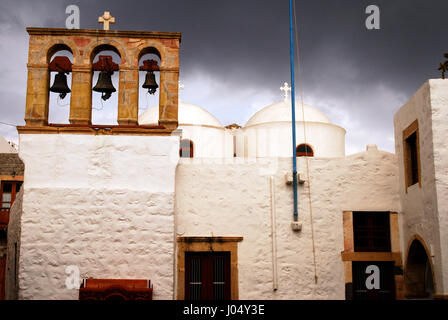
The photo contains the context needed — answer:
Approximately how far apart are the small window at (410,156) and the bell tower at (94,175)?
3970mm

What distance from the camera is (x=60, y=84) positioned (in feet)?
33.8

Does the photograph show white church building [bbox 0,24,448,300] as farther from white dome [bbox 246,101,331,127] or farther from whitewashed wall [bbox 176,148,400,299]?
white dome [bbox 246,101,331,127]

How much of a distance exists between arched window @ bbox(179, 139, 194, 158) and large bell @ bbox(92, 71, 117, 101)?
4829 millimetres

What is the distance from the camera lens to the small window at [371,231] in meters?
10.6

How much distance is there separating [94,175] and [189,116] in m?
6.11

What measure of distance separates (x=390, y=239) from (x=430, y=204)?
1614 mm

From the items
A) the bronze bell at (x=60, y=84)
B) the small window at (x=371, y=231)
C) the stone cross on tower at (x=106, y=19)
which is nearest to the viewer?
the bronze bell at (x=60, y=84)

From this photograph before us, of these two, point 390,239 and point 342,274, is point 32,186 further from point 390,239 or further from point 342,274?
point 390,239

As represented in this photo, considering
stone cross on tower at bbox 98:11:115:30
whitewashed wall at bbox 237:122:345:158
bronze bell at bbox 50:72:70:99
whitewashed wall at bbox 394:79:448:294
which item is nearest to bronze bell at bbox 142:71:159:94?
→ stone cross on tower at bbox 98:11:115:30

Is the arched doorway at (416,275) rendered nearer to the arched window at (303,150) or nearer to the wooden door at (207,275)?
the wooden door at (207,275)

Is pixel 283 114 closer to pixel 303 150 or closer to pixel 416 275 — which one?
pixel 303 150

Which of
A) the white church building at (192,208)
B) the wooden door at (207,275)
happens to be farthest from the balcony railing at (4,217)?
the wooden door at (207,275)

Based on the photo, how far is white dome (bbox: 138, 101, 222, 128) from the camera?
15422 millimetres

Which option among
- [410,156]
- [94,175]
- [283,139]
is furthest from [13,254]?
[410,156]
